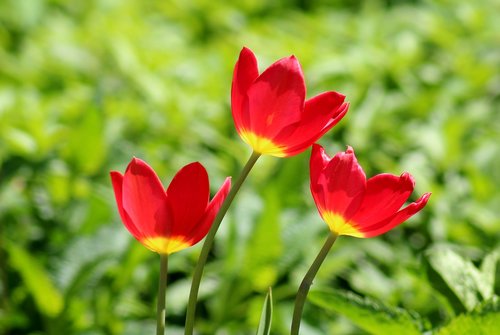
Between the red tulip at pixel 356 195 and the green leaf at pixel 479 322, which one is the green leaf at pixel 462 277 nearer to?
the green leaf at pixel 479 322

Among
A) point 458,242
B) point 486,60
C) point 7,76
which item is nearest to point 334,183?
point 458,242

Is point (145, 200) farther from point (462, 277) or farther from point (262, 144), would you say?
point (462, 277)

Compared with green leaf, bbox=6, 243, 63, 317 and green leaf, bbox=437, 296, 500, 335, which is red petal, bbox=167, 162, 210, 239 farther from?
green leaf, bbox=6, 243, 63, 317

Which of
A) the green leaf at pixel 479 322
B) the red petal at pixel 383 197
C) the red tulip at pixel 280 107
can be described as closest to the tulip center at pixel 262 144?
the red tulip at pixel 280 107

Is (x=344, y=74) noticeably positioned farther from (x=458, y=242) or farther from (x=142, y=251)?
(x=142, y=251)

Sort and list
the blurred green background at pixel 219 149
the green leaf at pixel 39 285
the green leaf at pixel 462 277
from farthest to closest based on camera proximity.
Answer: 1. the blurred green background at pixel 219 149
2. the green leaf at pixel 39 285
3. the green leaf at pixel 462 277

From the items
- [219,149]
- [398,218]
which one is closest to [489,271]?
[398,218]
